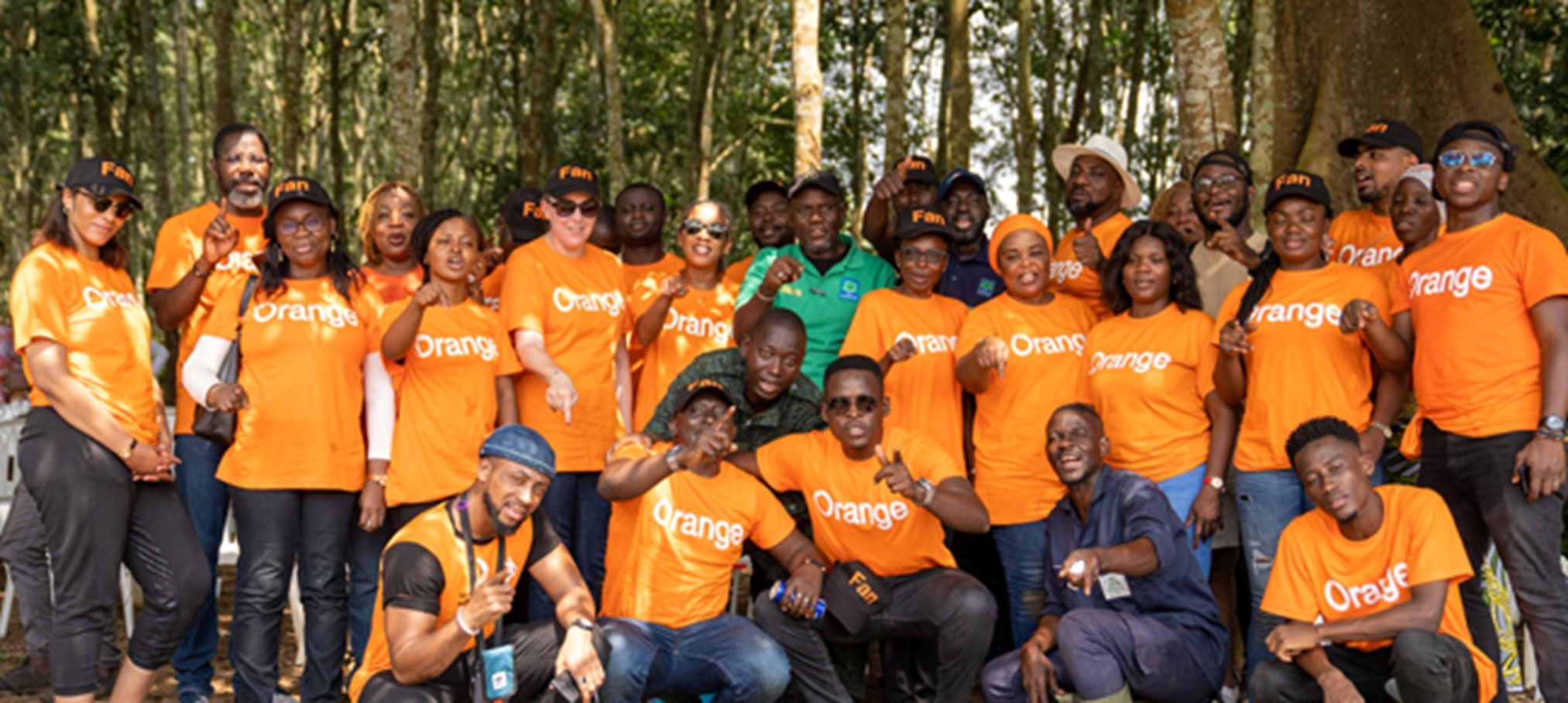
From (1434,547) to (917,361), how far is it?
91.2 inches

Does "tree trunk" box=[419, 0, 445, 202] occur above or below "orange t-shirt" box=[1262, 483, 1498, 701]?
above

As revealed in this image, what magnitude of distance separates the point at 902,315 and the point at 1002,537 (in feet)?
3.68

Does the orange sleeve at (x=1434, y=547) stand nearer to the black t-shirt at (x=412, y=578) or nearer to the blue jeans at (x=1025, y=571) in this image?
the blue jeans at (x=1025, y=571)

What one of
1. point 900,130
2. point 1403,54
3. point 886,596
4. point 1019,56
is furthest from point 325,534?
Answer: point 1019,56

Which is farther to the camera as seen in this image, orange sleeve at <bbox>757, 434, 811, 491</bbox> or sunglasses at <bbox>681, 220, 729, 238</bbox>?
sunglasses at <bbox>681, 220, 729, 238</bbox>

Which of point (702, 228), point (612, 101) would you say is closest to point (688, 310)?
point (702, 228)

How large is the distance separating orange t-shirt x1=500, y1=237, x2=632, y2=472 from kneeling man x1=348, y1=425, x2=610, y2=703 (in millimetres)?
941

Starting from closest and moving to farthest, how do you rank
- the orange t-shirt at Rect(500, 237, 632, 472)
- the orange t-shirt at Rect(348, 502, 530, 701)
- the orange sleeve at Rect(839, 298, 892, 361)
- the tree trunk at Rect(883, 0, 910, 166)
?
the orange t-shirt at Rect(348, 502, 530, 701), the orange t-shirt at Rect(500, 237, 632, 472), the orange sleeve at Rect(839, 298, 892, 361), the tree trunk at Rect(883, 0, 910, 166)

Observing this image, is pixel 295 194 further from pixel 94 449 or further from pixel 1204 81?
pixel 1204 81

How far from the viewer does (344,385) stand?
5512mm

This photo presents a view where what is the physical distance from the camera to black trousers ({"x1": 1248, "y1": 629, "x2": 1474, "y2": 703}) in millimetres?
4520

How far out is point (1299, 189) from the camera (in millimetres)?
5434

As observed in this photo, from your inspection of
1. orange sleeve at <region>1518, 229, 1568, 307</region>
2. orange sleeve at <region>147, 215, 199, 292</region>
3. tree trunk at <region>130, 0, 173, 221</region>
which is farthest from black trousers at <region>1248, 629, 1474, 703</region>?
tree trunk at <region>130, 0, 173, 221</region>

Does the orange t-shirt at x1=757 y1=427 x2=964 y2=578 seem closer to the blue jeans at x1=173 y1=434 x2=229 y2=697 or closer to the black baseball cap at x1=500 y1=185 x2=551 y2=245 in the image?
the black baseball cap at x1=500 y1=185 x2=551 y2=245
